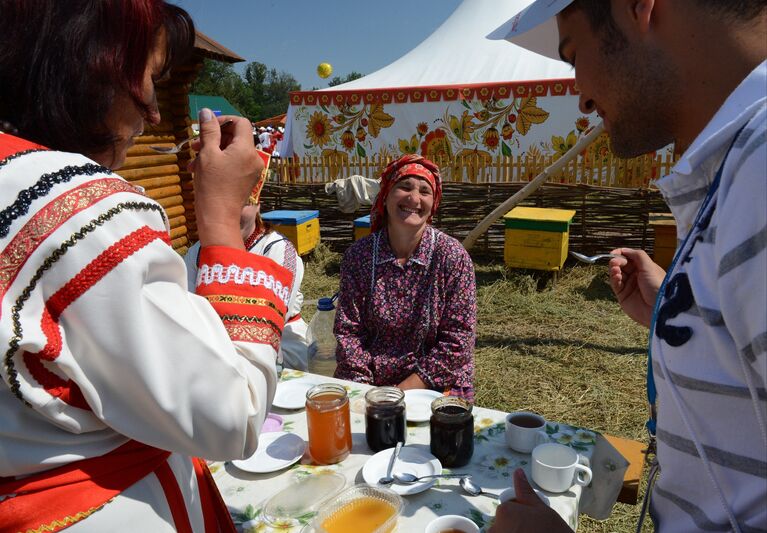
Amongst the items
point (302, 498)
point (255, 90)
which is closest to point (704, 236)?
point (302, 498)

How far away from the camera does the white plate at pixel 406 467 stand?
151 centimetres

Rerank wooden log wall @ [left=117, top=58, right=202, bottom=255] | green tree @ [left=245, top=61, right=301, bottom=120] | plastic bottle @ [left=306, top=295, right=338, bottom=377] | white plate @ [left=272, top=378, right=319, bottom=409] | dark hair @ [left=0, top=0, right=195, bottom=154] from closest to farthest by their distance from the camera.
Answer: dark hair @ [left=0, top=0, right=195, bottom=154]
white plate @ [left=272, top=378, right=319, bottom=409]
plastic bottle @ [left=306, top=295, right=338, bottom=377]
wooden log wall @ [left=117, top=58, right=202, bottom=255]
green tree @ [left=245, top=61, right=301, bottom=120]

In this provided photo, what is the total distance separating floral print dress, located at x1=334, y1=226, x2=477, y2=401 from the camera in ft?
9.55

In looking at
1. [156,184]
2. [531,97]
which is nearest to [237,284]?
[156,184]

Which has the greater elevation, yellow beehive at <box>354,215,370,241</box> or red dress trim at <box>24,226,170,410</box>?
red dress trim at <box>24,226,170,410</box>

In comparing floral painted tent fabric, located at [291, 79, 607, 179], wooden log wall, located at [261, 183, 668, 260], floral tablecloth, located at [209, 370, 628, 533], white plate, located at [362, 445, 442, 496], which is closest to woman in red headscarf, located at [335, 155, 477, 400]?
floral tablecloth, located at [209, 370, 628, 533]

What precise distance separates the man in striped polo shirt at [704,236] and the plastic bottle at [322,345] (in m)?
2.33

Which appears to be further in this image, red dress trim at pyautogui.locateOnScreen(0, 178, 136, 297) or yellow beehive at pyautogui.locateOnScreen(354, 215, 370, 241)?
yellow beehive at pyautogui.locateOnScreen(354, 215, 370, 241)

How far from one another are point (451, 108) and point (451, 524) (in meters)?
11.0

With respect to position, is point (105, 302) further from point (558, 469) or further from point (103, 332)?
point (558, 469)

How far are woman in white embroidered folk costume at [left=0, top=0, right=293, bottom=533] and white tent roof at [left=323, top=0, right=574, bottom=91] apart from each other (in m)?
11.2

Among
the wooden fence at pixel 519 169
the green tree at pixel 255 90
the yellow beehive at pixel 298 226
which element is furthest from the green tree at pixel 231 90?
the yellow beehive at pixel 298 226

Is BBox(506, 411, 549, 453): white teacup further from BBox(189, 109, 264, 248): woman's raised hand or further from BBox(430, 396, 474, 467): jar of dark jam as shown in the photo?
BBox(189, 109, 264, 248): woman's raised hand

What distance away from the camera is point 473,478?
158 centimetres
